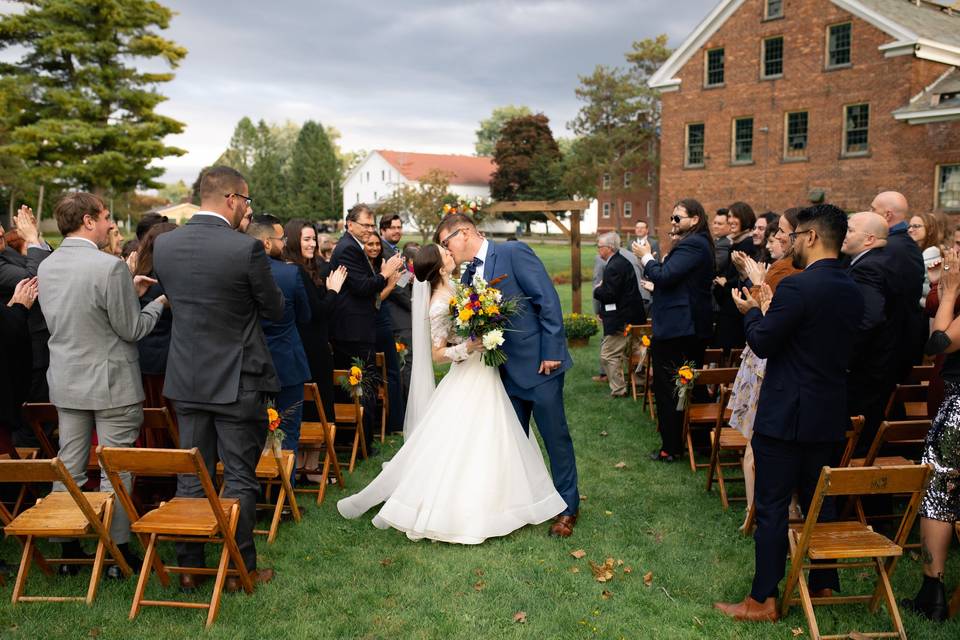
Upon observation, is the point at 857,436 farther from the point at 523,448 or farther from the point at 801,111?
the point at 801,111

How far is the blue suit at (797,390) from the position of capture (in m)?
3.86

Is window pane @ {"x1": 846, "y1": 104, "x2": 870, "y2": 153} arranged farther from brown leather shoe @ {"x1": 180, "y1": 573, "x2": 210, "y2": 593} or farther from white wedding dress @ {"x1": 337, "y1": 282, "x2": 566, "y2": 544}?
brown leather shoe @ {"x1": 180, "y1": 573, "x2": 210, "y2": 593}

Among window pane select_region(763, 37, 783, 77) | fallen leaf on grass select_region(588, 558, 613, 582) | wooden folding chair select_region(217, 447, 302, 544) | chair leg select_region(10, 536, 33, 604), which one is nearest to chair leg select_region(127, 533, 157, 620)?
chair leg select_region(10, 536, 33, 604)

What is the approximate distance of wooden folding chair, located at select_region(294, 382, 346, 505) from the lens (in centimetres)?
622

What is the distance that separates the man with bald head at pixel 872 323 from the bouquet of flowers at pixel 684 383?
1.50m

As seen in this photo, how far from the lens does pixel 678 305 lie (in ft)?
23.1

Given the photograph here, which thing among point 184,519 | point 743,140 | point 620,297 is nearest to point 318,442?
point 184,519

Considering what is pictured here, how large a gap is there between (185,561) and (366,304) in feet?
11.7

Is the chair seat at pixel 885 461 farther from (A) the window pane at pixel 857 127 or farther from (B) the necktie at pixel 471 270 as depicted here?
(A) the window pane at pixel 857 127

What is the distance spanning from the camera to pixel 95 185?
33812mm

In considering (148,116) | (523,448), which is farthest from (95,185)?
(523,448)

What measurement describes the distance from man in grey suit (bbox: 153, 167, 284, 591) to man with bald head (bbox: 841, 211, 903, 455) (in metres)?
4.11

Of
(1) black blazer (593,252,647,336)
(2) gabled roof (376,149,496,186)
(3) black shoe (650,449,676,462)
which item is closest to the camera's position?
(3) black shoe (650,449,676,462)

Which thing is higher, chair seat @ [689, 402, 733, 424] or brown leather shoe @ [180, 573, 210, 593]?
chair seat @ [689, 402, 733, 424]
